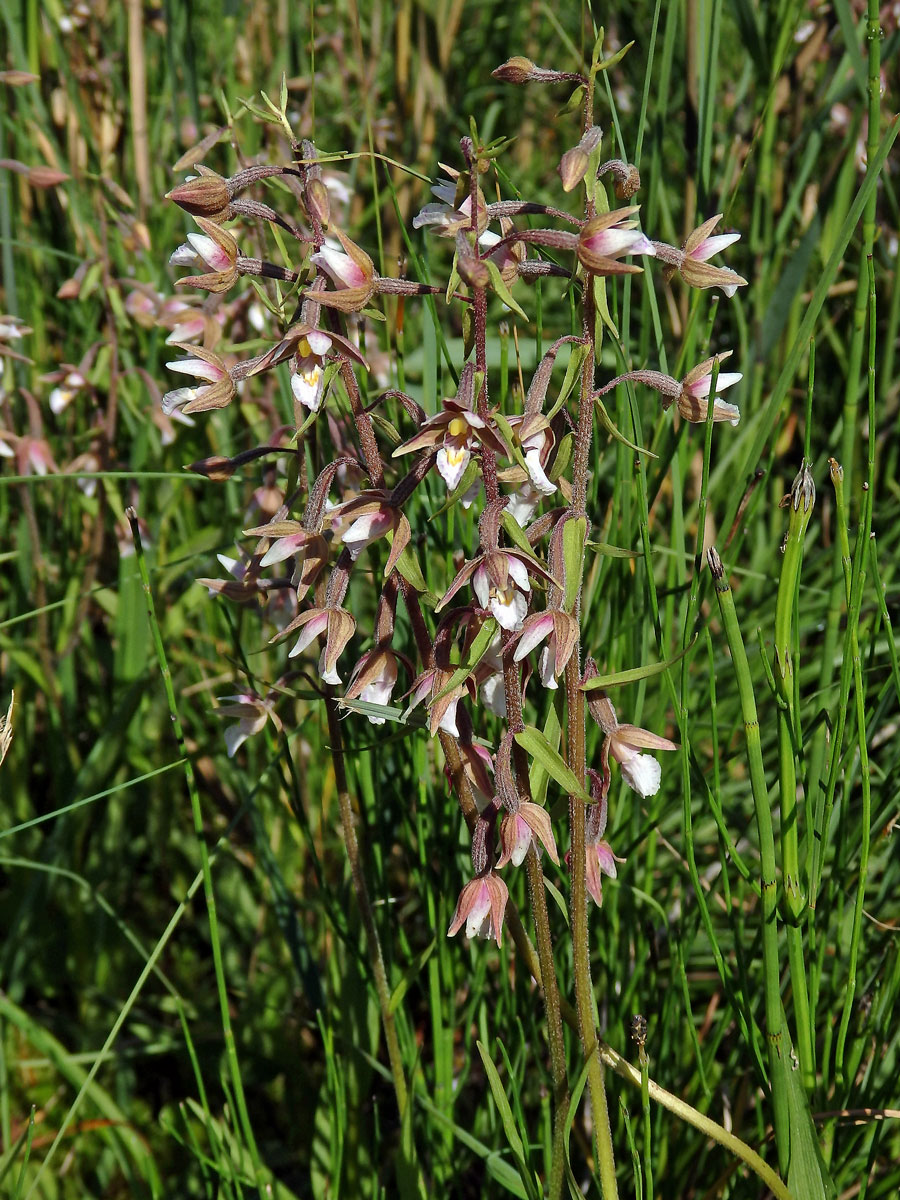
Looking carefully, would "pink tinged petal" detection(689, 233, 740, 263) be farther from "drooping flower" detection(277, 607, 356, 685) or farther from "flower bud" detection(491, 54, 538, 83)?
"drooping flower" detection(277, 607, 356, 685)

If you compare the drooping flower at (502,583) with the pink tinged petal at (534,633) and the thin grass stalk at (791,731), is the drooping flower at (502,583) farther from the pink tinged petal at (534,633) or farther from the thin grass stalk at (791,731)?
→ the thin grass stalk at (791,731)

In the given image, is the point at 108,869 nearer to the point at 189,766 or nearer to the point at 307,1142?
the point at 307,1142

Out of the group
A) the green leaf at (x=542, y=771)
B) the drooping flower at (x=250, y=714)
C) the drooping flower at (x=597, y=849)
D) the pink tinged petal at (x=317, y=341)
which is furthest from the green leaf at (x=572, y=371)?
the drooping flower at (x=250, y=714)

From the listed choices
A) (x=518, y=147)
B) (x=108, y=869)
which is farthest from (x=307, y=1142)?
(x=518, y=147)

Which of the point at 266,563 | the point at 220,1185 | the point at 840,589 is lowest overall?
the point at 220,1185

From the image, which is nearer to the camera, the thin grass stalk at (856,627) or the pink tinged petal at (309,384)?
the pink tinged petal at (309,384)

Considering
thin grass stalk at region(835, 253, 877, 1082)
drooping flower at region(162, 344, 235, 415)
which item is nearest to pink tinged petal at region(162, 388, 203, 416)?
drooping flower at region(162, 344, 235, 415)

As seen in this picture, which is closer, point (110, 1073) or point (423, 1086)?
point (423, 1086)
